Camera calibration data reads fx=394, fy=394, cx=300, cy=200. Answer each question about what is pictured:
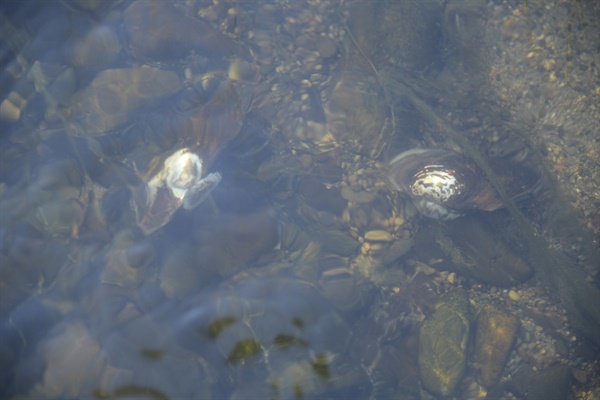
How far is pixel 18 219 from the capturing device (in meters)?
3.77

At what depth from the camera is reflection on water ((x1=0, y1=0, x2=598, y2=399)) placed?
3.65 metres

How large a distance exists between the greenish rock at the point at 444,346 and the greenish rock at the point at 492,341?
182mm

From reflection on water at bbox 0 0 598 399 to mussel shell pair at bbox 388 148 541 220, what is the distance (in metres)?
0.03

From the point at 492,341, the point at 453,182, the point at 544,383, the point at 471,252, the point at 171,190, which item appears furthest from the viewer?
the point at 471,252

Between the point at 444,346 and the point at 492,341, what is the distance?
61cm

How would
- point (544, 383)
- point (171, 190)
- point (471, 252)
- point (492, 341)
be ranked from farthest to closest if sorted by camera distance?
point (471, 252)
point (492, 341)
point (544, 383)
point (171, 190)

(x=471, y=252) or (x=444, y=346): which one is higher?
(x=471, y=252)

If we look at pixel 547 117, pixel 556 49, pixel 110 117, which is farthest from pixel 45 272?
pixel 556 49

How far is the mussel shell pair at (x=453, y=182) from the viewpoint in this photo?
4633mm

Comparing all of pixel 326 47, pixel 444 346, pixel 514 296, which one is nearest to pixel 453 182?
pixel 514 296

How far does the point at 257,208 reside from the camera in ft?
14.8

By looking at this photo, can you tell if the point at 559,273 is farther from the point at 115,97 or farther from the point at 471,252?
the point at 115,97

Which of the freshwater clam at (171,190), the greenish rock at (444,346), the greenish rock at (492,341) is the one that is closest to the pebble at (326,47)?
the freshwater clam at (171,190)

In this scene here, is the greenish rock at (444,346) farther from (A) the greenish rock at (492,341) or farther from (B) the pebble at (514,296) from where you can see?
(B) the pebble at (514,296)
